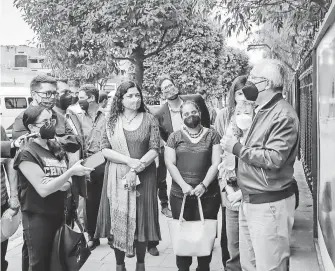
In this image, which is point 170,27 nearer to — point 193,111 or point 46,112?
point 193,111

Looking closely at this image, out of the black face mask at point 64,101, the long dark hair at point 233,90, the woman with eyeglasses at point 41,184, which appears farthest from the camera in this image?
the black face mask at point 64,101

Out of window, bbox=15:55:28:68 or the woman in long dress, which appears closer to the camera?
the woman in long dress

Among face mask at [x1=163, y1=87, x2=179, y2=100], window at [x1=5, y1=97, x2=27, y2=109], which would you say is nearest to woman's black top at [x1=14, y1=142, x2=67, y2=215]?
face mask at [x1=163, y1=87, x2=179, y2=100]

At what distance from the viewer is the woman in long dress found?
484 cm

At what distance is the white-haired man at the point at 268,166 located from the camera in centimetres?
330

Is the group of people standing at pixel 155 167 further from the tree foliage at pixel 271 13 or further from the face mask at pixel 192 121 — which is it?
the tree foliage at pixel 271 13

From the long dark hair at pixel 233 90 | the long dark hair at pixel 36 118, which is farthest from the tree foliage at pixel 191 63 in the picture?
the long dark hair at pixel 36 118

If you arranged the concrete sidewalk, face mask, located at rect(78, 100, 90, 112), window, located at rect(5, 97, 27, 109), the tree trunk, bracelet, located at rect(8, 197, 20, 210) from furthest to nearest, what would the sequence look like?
window, located at rect(5, 97, 27, 109), the tree trunk, face mask, located at rect(78, 100, 90, 112), the concrete sidewalk, bracelet, located at rect(8, 197, 20, 210)

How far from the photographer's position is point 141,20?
1129cm

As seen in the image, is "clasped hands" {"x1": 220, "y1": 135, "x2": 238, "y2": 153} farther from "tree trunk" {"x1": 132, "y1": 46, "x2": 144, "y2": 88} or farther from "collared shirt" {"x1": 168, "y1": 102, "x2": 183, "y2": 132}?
"tree trunk" {"x1": 132, "y1": 46, "x2": 144, "y2": 88}

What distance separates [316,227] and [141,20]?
755cm

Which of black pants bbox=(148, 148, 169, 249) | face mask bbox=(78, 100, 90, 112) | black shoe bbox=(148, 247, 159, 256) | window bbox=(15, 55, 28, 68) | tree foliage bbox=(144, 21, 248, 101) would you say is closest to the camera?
black shoe bbox=(148, 247, 159, 256)

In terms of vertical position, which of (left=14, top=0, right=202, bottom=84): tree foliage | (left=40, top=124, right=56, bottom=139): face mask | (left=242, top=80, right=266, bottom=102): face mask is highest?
(left=14, top=0, right=202, bottom=84): tree foliage

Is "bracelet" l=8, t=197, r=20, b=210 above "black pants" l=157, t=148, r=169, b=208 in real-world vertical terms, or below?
above
